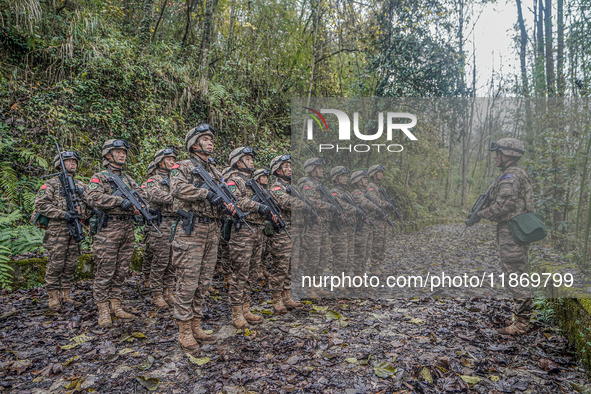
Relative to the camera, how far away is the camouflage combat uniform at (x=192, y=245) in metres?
3.75

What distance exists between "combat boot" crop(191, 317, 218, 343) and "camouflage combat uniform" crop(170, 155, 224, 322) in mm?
87

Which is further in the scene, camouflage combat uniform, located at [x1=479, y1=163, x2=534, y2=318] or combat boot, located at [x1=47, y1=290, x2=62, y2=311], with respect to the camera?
combat boot, located at [x1=47, y1=290, x2=62, y2=311]

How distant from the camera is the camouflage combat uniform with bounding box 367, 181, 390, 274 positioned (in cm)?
513

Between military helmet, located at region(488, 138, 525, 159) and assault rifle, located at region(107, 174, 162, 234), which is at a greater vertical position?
military helmet, located at region(488, 138, 525, 159)

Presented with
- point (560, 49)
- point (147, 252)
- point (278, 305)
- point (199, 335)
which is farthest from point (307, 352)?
point (560, 49)

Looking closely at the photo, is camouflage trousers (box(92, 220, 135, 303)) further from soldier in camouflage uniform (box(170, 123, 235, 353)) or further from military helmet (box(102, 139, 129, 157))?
soldier in camouflage uniform (box(170, 123, 235, 353))

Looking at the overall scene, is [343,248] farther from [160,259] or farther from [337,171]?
[160,259]

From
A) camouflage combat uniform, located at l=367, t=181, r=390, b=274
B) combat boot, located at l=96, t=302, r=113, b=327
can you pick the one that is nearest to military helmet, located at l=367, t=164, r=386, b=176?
camouflage combat uniform, located at l=367, t=181, r=390, b=274

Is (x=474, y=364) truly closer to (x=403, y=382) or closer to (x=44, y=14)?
(x=403, y=382)

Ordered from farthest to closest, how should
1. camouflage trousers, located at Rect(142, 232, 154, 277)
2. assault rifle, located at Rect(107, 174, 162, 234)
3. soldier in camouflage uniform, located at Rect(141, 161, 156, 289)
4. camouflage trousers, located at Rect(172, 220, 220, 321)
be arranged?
soldier in camouflage uniform, located at Rect(141, 161, 156, 289), camouflage trousers, located at Rect(142, 232, 154, 277), assault rifle, located at Rect(107, 174, 162, 234), camouflage trousers, located at Rect(172, 220, 220, 321)

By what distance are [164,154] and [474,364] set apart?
5203mm

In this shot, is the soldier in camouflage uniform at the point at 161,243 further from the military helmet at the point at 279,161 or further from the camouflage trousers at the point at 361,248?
the camouflage trousers at the point at 361,248

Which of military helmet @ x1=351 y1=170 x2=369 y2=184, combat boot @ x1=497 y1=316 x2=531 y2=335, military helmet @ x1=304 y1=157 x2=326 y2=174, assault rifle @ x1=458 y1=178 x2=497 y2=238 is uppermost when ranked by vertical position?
military helmet @ x1=304 y1=157 x2=326 y2=174

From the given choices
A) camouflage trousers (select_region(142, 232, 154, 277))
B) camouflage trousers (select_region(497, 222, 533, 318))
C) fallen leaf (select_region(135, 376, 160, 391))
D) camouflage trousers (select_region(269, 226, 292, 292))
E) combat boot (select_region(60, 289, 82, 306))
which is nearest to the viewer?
fallen leaf (select_region(135, 376, 160, 391))
